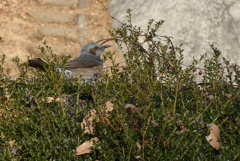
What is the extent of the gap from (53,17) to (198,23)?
11.6 ft

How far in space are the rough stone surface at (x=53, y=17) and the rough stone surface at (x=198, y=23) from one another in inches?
65.1

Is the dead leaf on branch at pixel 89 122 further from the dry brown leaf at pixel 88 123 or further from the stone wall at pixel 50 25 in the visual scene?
the stone wall at pixel 50 25

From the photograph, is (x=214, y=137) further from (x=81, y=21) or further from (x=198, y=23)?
(x=81, y=21)

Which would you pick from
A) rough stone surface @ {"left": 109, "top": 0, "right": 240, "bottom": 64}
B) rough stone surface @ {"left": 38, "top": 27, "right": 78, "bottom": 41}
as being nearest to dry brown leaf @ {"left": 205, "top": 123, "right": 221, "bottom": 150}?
rough stone surface @ {"left": 109, "top": 0, "right": 240, "bottom": 64}

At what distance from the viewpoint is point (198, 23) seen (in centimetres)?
1045

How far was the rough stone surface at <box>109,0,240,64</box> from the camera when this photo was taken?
10.3 metres

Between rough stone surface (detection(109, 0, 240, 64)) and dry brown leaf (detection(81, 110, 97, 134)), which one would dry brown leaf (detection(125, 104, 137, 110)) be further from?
rough stone surface (detection(109, 0, 240, 64))

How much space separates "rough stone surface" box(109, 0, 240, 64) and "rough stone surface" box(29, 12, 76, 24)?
1653 millimetres

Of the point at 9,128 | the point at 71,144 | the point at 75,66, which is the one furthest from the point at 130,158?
the point at 75,66

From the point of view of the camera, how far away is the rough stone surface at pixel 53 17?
37.2 ft

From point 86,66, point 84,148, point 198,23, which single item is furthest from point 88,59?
point 84,148

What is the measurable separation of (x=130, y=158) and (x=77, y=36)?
7579 mm

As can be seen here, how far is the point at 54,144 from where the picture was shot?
3.86 meters

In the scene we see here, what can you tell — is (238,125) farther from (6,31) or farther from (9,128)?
(6,31)
